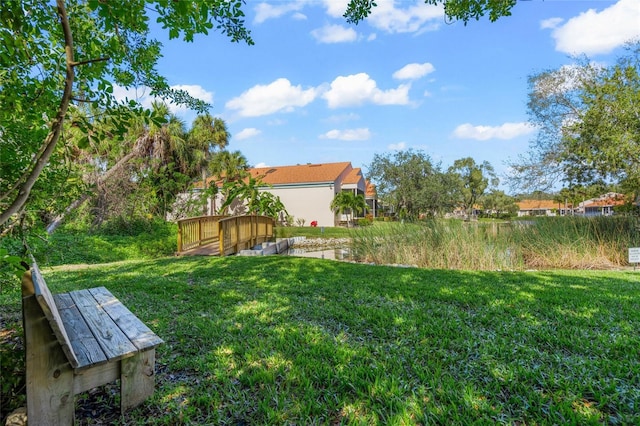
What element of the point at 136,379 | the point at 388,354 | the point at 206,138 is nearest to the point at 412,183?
the point at 206,138

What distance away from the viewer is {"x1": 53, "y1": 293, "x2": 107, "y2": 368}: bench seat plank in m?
1.58

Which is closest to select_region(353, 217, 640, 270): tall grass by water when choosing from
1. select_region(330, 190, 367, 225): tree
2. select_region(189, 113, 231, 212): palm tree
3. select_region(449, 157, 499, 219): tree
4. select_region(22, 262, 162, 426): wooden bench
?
select_region(22, 262, 162, 426): wooden bench

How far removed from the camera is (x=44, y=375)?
A: 1516 millimetres

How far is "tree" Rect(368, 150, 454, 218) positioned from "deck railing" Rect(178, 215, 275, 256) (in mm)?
12240

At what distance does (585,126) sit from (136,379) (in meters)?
10.7

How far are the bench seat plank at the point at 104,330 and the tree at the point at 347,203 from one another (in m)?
21.3

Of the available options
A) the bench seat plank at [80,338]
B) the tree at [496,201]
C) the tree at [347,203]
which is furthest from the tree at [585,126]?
the tree at [496,201]

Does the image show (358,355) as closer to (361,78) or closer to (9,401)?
(9,401)

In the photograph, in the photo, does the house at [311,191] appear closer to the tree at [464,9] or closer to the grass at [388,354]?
the grass at [388,354]

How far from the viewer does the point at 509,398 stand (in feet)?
5.98

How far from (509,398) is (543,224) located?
9.18 meters

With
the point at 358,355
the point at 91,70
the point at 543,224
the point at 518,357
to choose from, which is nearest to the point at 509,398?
the point at 518,357

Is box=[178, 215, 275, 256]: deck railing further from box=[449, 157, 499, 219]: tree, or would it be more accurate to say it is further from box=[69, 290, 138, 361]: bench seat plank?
box=[449, 157, 499, 219]: tree

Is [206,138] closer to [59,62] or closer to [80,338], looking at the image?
[59,62]
